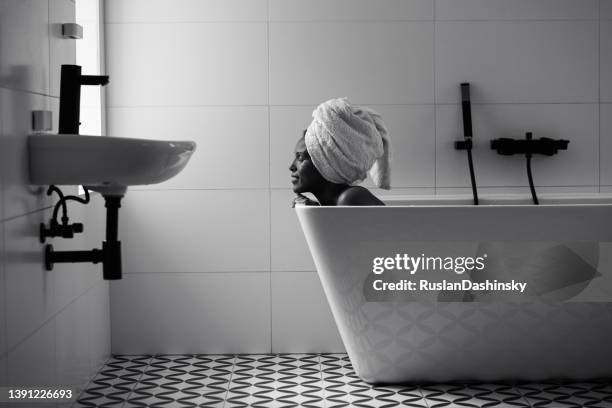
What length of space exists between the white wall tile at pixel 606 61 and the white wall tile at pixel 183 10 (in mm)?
1389

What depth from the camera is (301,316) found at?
3238 millimetres

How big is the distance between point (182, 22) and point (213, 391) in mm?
1464

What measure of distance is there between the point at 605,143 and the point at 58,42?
2.20m

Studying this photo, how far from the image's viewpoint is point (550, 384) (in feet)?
8.89

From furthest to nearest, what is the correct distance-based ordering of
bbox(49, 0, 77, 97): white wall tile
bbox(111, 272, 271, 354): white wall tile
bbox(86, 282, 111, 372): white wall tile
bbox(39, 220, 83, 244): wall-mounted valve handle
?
bbox(111, 272, 271, 354): white wall tile → bbox(86, 282, 111, 372): white wall tile → bbox(49, 0, 77, 97): white wall tile → bbox(39, 220, 83, 244): wall-mounted valve handle

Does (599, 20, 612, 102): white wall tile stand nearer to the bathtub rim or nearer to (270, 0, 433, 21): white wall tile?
the bathtub rim

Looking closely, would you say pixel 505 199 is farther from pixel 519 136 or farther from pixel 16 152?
pixel 16 152

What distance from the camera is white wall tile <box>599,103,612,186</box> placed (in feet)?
10.7

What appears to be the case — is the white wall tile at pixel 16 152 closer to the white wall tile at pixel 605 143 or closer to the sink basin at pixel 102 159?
the sink basin at pixel 102 159

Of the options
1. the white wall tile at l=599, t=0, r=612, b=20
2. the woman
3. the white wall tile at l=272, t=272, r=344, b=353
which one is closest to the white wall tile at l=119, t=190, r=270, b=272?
the white wall tile at l=272, t=272, r=344, b=353

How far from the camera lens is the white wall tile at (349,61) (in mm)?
3189

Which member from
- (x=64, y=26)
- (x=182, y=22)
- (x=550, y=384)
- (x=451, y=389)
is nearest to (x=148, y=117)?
(x=182, y=22)

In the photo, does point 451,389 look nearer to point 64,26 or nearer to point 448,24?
point 448,24

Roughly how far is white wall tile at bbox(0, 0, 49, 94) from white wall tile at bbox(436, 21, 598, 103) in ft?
5.24
